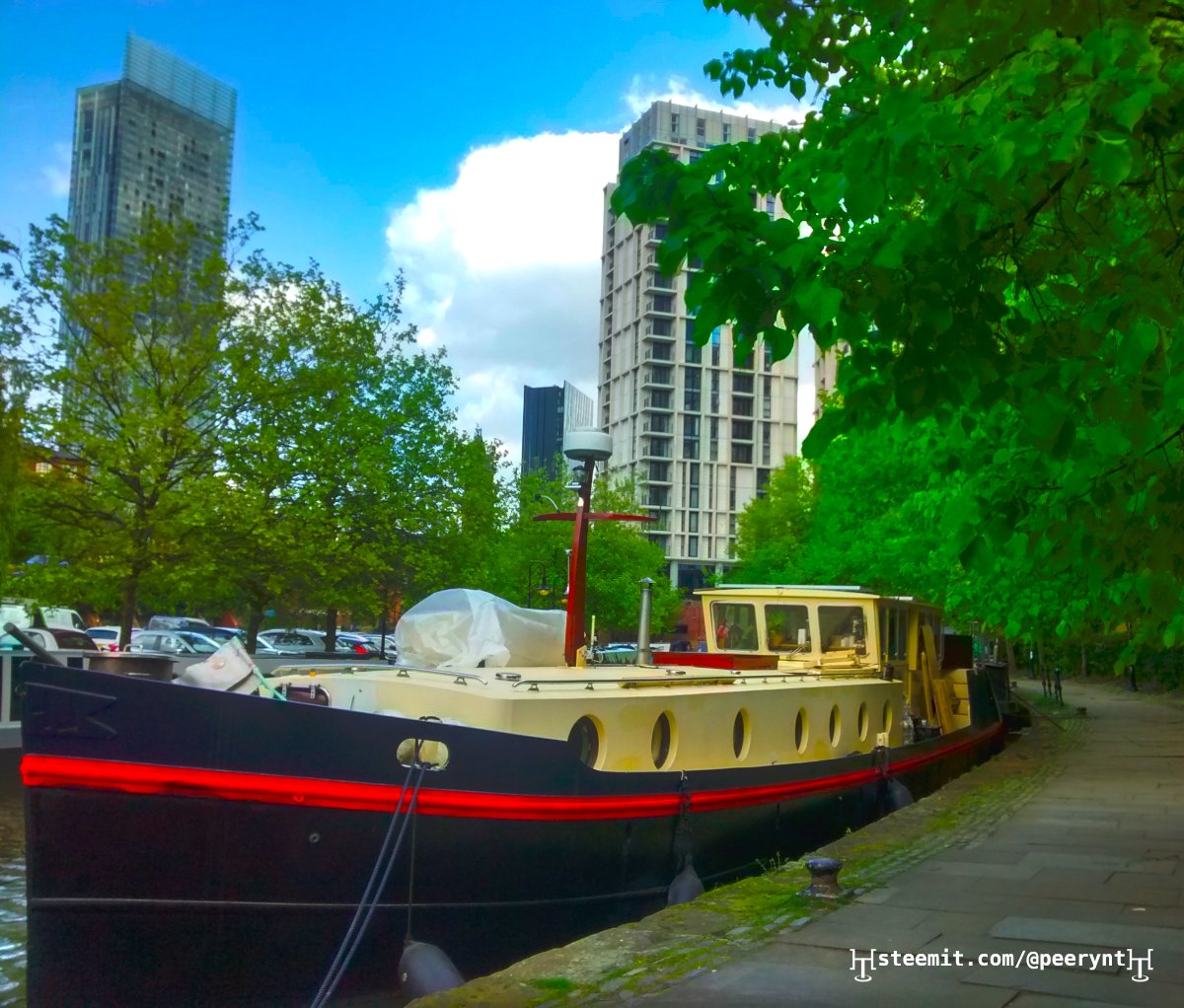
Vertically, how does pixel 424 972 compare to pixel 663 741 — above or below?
below

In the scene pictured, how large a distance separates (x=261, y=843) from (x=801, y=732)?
258 inches

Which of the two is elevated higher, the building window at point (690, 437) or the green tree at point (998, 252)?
the building window at point (690, 437)

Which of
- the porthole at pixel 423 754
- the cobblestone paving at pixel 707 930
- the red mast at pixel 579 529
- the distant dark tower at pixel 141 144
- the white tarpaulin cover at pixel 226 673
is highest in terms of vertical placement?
the distant dark tower at pixel 141 144

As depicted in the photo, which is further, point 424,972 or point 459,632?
point 459,632

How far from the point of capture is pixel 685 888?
8594mm

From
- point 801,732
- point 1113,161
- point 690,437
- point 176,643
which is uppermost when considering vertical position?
point 690,437

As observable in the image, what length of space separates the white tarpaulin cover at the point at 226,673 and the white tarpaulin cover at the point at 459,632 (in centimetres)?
273

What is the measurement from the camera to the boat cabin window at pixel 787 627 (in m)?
13.5

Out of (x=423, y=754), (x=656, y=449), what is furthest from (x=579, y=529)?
(x=656, y=449)

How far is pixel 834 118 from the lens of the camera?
584cm

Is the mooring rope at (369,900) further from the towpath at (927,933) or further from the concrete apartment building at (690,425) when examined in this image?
the concrete apartment building at (690,425)

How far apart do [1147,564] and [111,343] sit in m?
20.7

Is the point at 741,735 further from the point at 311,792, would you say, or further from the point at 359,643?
the point at 359,643

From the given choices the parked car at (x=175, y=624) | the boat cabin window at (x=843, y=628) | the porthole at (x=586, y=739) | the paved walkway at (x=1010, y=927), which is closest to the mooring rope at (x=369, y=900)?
the porthole at (x=586, y=739)
